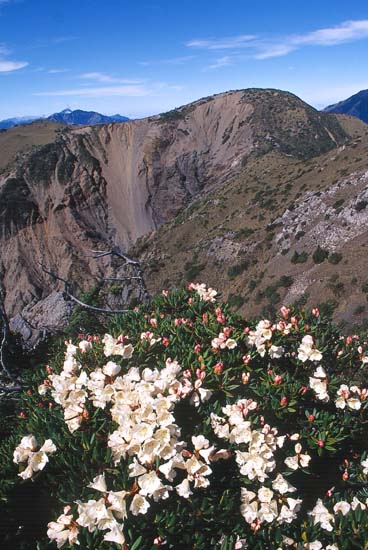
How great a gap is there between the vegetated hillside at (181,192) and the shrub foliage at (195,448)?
105ft

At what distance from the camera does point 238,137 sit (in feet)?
260

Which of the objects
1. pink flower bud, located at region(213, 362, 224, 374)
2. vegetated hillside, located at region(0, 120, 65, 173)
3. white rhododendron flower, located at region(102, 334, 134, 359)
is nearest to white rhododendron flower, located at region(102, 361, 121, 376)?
white rhododendron flower, located at region(102, 334, 134, 359)

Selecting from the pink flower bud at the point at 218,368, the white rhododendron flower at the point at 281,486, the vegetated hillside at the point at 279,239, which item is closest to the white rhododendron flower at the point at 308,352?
the pink flower bud at the point at 218,368

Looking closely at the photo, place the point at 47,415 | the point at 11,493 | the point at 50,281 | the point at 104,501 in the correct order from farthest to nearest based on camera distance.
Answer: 1. the point at 50,281
2. the point at 47,415
3. the point at 11,493
4. the point at 104,501

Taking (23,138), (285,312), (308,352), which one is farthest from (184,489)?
(23,138)

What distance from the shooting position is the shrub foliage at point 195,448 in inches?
123

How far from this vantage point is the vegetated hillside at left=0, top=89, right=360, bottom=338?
47531 millimetres

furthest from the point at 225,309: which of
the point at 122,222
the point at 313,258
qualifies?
the point at 122,222

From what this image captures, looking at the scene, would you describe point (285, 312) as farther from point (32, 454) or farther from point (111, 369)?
point (32, 454)

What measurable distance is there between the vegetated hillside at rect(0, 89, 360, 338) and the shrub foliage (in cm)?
3200

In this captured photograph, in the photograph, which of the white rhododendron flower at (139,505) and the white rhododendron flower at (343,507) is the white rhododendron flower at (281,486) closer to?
the white rhododendron flower at (343,507)

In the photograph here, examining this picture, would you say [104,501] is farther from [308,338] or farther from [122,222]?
[122,222]

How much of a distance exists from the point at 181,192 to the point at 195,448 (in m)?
76.0

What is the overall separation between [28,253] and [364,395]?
6605 cm
